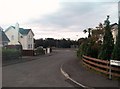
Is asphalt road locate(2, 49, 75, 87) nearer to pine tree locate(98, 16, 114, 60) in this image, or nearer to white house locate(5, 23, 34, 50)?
pine tree locate(98, 16, 114, 60)

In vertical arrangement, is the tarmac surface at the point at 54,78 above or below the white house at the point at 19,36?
below

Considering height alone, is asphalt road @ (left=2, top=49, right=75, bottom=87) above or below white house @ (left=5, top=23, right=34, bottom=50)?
below

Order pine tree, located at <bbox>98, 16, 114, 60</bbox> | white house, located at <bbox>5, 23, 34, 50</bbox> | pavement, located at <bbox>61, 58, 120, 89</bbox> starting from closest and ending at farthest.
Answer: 1. pavement, located at <bbox>61, 58, 120, 89</bbox>
2. pine tree, located at <bbox>98, 16, 114, 60</bbox>
3. white house, located at <bbox>5, 23, 34, 50</bbox>

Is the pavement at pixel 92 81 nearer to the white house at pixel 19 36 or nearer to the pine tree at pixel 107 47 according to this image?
the pine tree at pixel 107 47

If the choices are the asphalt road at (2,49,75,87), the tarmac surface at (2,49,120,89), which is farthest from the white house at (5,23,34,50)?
the tarmac surface at (2,49,120,89)

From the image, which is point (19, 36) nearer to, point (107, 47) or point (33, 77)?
point (107, 47)

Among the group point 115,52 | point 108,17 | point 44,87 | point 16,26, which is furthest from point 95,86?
point 16,26

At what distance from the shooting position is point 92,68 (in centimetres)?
2073

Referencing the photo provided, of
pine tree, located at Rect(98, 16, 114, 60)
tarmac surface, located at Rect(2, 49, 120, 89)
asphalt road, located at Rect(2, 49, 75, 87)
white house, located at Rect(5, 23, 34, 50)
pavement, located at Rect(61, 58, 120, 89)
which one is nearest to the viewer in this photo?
pavement, located at Rect(61, 58, 120, 89)

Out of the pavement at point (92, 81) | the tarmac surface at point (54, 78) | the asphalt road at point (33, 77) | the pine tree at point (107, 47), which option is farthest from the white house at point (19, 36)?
the pavement at point (92, 81)

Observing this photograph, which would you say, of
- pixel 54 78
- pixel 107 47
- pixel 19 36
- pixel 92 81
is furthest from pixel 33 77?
pixel 19 36

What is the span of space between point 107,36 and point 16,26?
193ft

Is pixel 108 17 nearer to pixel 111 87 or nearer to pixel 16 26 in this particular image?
pixel 111 87

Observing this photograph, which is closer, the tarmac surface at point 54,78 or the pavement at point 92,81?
the pavement at point 92,81
